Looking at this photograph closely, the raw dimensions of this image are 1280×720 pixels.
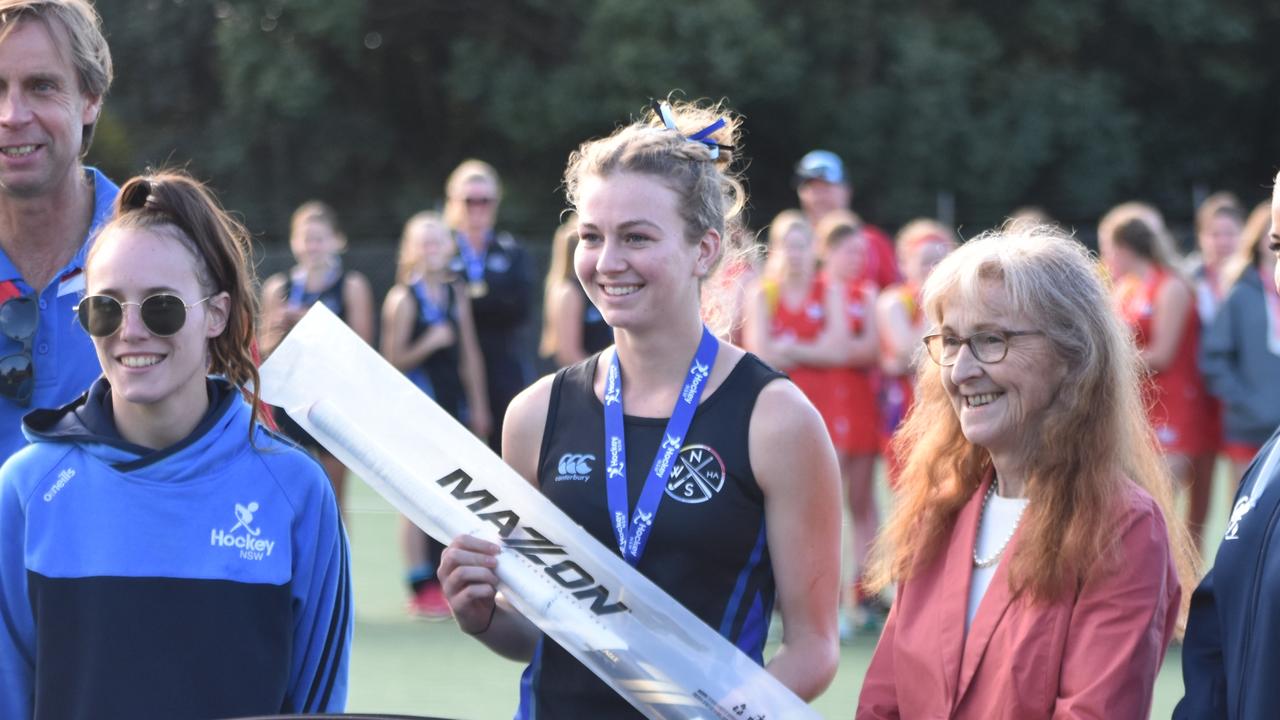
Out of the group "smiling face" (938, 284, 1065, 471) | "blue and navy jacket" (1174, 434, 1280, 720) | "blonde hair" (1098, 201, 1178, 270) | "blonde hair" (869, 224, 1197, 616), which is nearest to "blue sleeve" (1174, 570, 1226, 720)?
"blue and navy jacket" (1174, 434, 1280, 720)

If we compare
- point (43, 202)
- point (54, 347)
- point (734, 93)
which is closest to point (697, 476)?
point (54, 347)

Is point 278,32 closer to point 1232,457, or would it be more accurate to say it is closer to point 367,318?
point 367,318

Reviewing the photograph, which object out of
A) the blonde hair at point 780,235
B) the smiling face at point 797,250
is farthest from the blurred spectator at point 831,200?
the smiling face at point 797,250

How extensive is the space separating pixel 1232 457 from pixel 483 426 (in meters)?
4.03

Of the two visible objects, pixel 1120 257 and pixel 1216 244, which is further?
pixel 1216 244

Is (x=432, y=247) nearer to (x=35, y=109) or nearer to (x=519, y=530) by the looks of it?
(x=35, y=109)

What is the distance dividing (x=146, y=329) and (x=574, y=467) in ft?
2.60

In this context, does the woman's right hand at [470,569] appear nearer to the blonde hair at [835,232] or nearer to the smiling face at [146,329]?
the smiling face at [146,329]

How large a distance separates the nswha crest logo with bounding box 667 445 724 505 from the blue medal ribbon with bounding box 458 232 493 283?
6166 millimetres

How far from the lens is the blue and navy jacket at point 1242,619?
103 inches

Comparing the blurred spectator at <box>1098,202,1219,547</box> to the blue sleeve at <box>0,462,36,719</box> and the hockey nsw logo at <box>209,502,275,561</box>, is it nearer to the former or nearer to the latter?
the hockey nsw logo at <box>209,502,275,561</box>

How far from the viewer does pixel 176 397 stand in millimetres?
2783

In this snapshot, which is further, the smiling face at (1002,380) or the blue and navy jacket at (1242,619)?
the smiling face at (1002,380)

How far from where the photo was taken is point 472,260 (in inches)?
353
